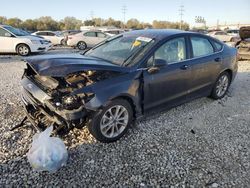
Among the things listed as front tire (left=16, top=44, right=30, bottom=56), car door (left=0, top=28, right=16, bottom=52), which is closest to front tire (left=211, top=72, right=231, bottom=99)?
front tire (left=16, top=44, right=30, bottom=56)

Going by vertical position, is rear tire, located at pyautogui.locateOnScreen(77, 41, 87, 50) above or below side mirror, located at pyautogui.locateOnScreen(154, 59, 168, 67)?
below

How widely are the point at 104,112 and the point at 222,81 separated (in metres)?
3.35

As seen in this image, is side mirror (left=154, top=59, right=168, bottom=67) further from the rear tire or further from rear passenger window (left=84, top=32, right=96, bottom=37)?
rear passenger window (left=84, top=32, right=96, bottom=37)

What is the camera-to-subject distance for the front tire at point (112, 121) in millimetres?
3430

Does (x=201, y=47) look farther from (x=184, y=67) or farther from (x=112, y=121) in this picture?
(x=112, y=121)

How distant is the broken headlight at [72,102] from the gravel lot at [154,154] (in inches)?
24.8

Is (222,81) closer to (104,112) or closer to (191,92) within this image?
(191,92)

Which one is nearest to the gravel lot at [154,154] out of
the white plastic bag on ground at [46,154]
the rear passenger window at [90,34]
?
the white plastic bag on ground at [46,154]

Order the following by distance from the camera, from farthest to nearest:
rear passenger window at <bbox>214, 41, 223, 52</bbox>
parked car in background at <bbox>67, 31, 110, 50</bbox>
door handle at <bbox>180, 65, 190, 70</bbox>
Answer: parked car in background at <bbox>67, 31, 110, 50</bbox>, rear passenger window at <bbox>214, 41, 223, 52</bbox>, door handle at <bbox>180, 65, 190, 70</bbox>

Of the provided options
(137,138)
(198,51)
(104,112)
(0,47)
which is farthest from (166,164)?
(0,47)

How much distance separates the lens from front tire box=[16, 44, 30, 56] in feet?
41.6

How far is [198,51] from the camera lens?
483 centimetres

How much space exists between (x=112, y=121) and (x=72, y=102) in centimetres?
69

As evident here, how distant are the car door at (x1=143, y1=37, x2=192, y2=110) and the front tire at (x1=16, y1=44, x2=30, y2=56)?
10.3 m
